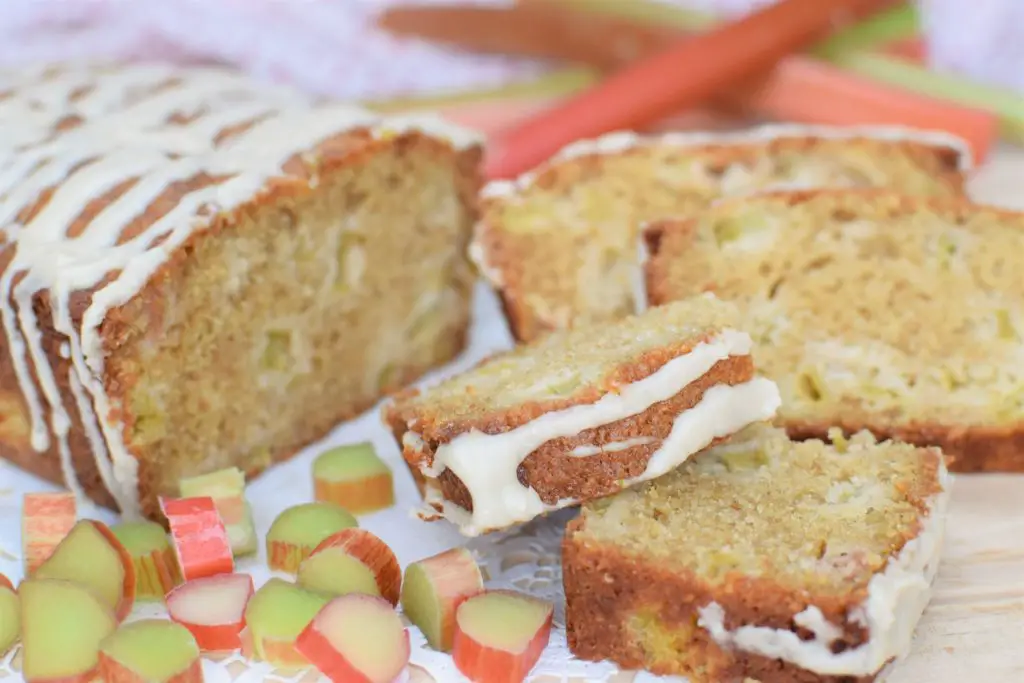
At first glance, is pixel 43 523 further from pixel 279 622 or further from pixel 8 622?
pixel 279 622

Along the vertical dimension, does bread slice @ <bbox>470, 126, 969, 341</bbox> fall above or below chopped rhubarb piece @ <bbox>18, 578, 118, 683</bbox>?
above

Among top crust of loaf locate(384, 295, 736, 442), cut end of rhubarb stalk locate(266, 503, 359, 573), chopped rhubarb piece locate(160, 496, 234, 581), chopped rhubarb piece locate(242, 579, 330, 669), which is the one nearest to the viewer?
chopped rhubarb piece locate(242, 579, 330, 669)

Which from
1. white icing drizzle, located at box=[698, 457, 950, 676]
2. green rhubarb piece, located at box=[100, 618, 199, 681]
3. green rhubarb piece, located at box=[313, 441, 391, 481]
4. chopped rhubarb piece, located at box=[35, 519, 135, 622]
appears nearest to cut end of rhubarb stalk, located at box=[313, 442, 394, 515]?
green rhubarb piece, located at box=[313, 441, 391, 481]

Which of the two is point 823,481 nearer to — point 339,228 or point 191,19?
point 339,228

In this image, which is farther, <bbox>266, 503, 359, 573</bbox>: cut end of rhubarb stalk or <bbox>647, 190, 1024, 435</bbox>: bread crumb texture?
<bbox>647, 190, 1024, 435</bbox>: bread crumb texture

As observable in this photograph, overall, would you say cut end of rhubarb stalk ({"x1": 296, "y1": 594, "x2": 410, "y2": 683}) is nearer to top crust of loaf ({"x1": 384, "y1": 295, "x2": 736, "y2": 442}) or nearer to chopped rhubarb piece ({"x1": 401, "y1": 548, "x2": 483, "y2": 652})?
chopped rhubarb piece ({"x1": 401, "y1": 548, "x2": 483, "y2": 652})

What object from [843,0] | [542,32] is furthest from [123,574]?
[843,0]

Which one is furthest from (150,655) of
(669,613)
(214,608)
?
(669,613)
